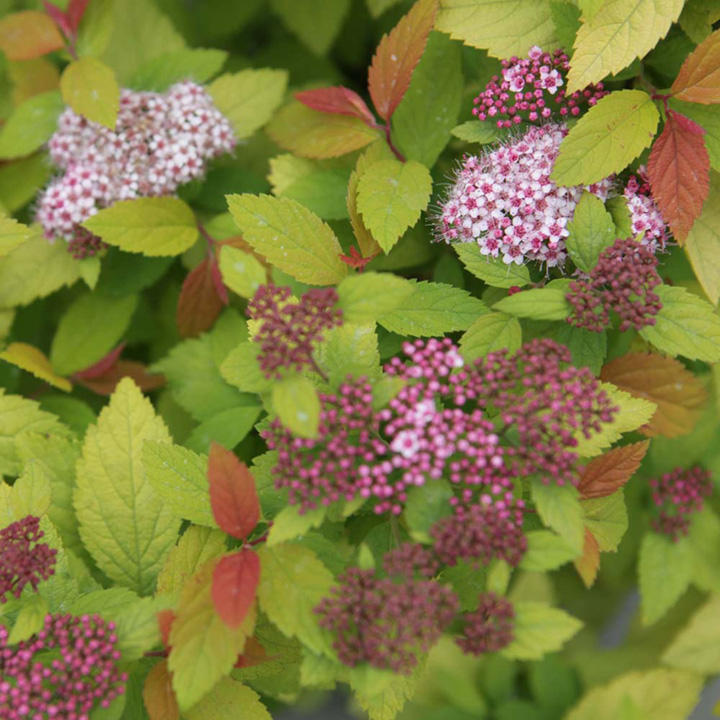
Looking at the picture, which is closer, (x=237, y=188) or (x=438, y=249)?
(x=438, y=249)

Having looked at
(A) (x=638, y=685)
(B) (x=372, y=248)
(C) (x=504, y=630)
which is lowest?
(A) (x=638, y=685)

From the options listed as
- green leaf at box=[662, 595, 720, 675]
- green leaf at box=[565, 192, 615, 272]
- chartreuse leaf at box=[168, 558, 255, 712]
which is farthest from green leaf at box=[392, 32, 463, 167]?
green leaf at box=[662, 595, 720, 675]

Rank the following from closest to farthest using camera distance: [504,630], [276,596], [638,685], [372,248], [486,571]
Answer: [504,630] < [276,596] < [486,571] < [372,248] < [638,685]

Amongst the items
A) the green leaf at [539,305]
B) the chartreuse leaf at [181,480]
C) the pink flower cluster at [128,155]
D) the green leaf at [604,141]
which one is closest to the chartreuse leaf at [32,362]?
the pink flower cluster at [128,155]

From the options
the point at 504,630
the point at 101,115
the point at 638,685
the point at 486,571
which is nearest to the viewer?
the point at 504,630

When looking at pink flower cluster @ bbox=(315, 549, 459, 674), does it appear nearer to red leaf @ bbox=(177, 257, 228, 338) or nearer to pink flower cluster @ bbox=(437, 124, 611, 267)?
pink flower cluster @ bbox=(437, 124, 611, 267)

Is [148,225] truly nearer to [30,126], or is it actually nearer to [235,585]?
[30,126]

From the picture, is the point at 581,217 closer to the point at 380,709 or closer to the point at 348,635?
the point at 348,635

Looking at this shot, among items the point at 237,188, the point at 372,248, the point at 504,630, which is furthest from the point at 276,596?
the point at 237,188
